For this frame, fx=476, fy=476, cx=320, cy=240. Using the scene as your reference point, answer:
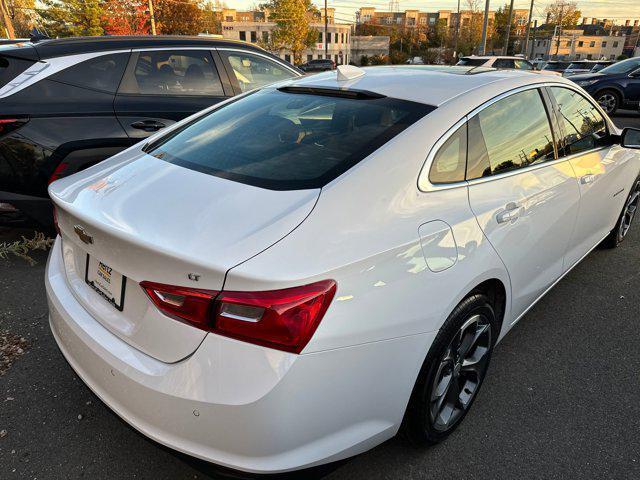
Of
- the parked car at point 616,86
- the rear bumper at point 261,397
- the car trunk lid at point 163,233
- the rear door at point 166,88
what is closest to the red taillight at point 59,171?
the rear door at point 166,88

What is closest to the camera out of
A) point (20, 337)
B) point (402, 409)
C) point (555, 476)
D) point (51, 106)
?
point (402, 409)

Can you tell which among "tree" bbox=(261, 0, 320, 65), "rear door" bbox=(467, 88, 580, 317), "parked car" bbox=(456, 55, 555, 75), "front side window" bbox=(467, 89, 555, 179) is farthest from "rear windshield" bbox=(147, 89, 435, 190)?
"tree" bbox=(261, 0, 320, 65)

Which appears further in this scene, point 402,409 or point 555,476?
point 555,476

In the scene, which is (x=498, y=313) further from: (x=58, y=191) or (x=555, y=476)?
(x=58, y=191)

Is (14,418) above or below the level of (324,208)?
below

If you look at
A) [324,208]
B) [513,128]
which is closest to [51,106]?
[324,208]

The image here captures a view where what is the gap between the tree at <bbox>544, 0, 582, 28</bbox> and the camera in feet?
247

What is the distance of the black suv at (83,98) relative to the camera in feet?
12.0

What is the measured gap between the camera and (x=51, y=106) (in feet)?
12.3

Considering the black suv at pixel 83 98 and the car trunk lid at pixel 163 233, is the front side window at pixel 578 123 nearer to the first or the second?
the car trunk lid at pixel 163 233

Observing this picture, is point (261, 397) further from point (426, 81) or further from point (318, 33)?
point (318, 33)

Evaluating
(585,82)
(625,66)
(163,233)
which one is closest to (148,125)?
(163,233)

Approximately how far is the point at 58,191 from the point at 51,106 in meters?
2.03

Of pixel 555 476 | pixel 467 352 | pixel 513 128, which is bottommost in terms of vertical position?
pixel 555 476
